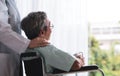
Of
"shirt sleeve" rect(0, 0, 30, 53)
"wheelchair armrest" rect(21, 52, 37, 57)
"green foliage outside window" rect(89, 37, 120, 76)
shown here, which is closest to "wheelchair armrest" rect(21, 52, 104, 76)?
"wheelchair armrest" rect(21, 52, 37, 57)

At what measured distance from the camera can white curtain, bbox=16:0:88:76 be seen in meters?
2.94

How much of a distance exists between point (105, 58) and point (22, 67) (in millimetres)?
3438

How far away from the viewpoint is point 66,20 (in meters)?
2.98

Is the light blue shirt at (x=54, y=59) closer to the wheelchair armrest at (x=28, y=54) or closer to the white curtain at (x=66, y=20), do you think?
the wheelchair armrest at (x=28, y=54)

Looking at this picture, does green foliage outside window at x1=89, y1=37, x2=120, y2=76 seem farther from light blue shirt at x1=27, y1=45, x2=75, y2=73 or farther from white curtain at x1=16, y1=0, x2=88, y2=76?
light blue shirt at x1=27, y1=45, x2=75, y2=73

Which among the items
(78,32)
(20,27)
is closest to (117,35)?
(78,32)

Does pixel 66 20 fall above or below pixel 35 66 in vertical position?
above

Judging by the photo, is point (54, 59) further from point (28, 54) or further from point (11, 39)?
point (11, 39)

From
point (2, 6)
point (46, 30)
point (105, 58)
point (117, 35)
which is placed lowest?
point (105, 58)

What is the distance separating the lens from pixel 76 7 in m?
2.95

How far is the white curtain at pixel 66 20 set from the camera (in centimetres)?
294

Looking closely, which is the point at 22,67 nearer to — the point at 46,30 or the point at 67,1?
the point at 46,30

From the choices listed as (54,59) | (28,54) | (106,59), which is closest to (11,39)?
(28,54)

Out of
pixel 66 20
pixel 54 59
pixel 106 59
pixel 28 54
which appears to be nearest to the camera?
pixel 28 54
